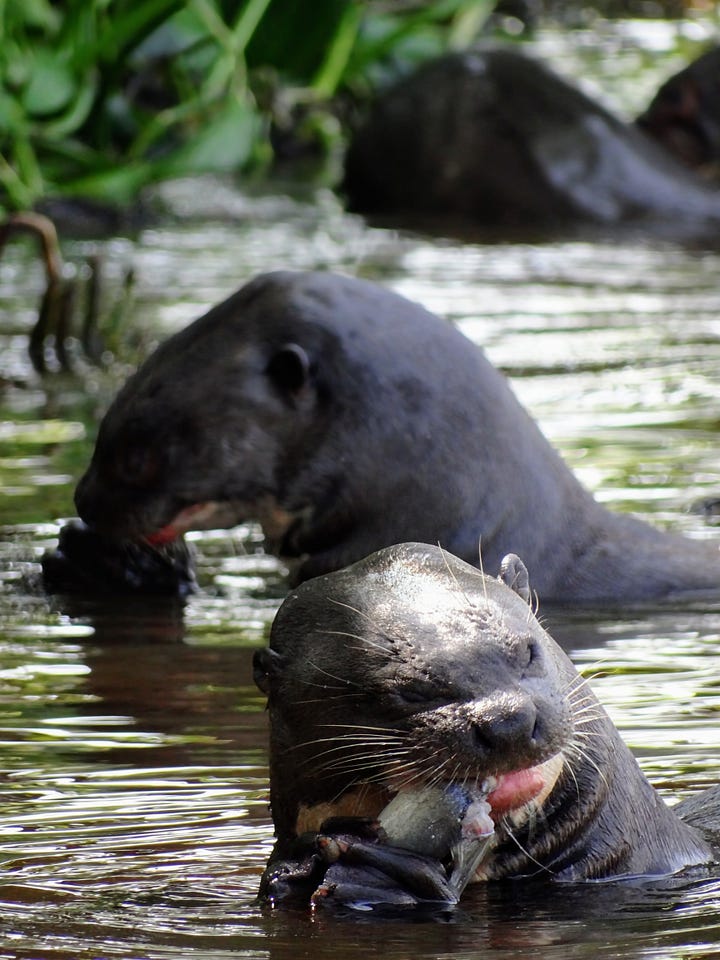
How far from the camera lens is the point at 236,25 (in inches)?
428

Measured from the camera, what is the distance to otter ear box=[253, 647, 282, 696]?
9.63 ft

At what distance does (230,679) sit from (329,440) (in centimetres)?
57

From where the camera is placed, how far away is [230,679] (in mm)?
4223

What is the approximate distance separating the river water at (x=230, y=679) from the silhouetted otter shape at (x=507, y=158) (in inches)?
89.3

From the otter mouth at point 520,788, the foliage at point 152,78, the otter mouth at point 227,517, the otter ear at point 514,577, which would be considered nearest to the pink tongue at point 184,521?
the otter mouth at point 227,517

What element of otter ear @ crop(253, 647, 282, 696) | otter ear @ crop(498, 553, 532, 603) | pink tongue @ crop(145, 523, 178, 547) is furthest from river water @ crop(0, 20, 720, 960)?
otter ear @ crop(498, 553, 532, 603)

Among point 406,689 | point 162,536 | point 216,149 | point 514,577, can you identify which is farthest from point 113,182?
point 406,689

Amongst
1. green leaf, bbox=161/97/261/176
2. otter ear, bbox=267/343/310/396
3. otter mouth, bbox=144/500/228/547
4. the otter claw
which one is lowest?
green leaf, bbox=161/97/261/176

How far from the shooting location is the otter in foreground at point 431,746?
2699 millimetres

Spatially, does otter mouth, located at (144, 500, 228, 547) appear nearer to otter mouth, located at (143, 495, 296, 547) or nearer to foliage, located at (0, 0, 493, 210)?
otter mouth, located at (143, 495, 296, 547)

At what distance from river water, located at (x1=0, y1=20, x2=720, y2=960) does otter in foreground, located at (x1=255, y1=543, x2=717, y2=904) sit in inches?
2.5

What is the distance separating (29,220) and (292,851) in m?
4.68

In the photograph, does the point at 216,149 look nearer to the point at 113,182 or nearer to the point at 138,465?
the point at 113,182

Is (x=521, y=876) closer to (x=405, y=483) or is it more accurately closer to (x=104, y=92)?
(x=405, y=483)
